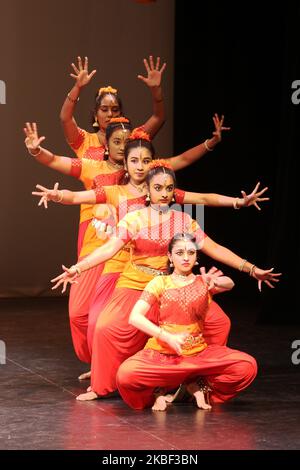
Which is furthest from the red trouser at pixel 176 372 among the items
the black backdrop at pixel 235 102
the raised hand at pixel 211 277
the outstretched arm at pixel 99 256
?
the black backdrop at pixel 235 102

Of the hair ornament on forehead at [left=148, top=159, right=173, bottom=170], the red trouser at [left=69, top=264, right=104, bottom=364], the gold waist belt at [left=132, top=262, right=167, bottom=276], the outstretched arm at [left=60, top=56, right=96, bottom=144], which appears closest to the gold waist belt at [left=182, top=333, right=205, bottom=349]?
the gold waist belt at [left=132, top=262, right=167, bottom=276]

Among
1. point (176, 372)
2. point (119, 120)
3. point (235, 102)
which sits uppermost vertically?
point (235, 102)

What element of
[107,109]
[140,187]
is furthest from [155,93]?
[140,187]

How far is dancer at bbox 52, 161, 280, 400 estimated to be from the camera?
432 centimetres

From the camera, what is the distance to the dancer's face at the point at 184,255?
13.7ft

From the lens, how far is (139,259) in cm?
439

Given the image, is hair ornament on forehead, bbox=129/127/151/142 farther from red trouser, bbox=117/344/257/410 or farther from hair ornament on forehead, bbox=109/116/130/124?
red trouser, bbox=117/344/257/410

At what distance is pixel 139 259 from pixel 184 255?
0.28 meters

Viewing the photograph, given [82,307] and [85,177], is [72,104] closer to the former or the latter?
[85,177]

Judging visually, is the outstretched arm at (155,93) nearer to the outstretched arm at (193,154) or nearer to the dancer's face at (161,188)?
the outstretched arm at (193,154)

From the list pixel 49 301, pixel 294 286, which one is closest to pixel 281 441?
pixel 294 286

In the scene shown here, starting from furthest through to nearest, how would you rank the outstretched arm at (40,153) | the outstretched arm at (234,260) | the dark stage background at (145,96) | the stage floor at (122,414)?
1. the dark stage background at (145,96)
2. the outstretched arm at (40,153)
3. the outstretched arm at (234,260)
4. the stage floor at (122,414)

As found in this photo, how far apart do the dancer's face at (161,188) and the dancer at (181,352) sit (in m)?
0.21
